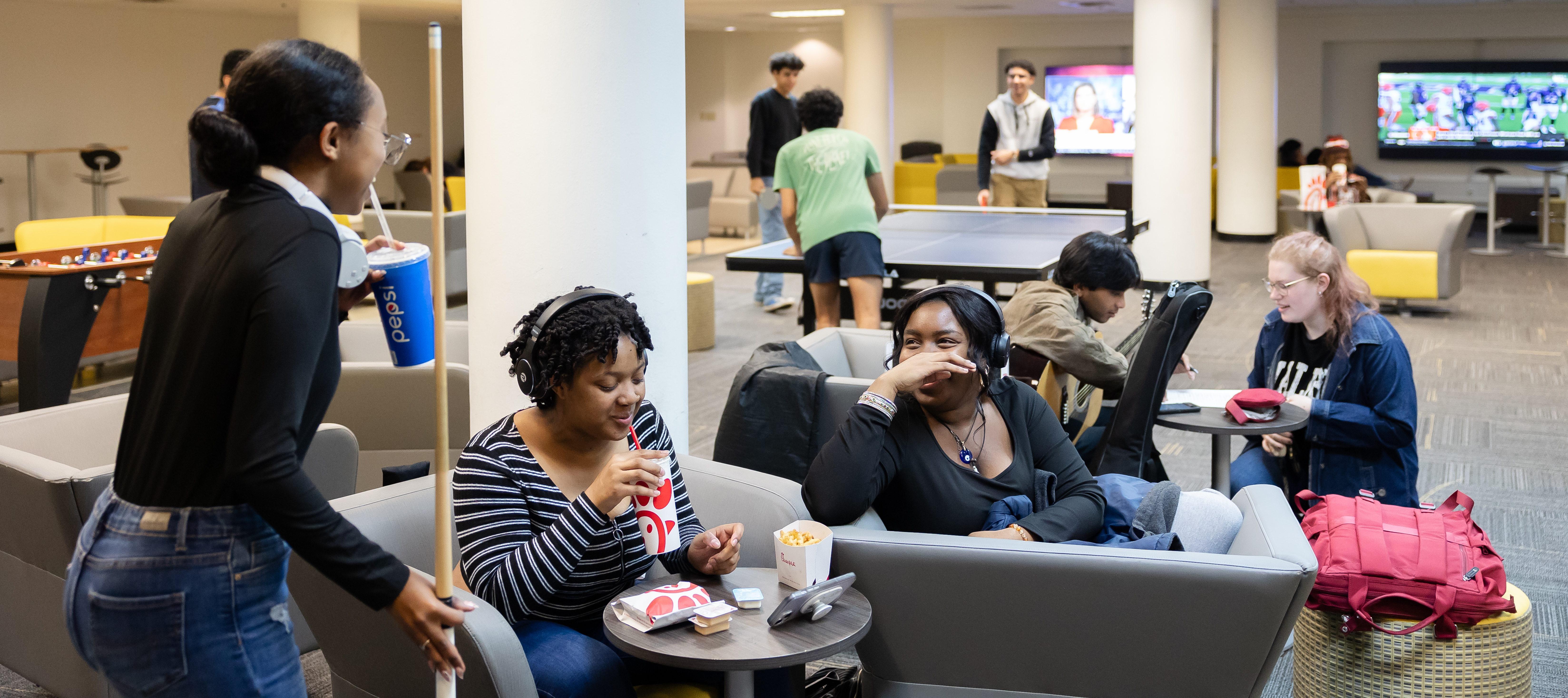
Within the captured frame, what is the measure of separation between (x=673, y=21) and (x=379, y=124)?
68.4 inches

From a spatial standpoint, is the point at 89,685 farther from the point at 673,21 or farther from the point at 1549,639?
the point at 1549,639

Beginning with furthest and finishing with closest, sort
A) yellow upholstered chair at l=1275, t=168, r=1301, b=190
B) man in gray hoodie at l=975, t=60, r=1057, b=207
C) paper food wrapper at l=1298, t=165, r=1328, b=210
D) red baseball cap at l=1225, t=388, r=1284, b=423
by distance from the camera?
yellow upholstered chair at l=1275, t=168, r=1301, b=190 → paper food wrapper at l=1298, t=165, r=1328, b=210 → man in gray hoodie at l=975, t=60, r=1057, b=207 → red baseball cap at l=1225, t=388, r=1284, b=423

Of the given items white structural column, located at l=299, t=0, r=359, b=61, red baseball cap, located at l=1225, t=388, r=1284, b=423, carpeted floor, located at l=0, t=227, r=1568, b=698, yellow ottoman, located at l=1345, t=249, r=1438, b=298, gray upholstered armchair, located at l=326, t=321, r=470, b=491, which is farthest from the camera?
white structural column, located at l=299, t=0, r=359, b=61

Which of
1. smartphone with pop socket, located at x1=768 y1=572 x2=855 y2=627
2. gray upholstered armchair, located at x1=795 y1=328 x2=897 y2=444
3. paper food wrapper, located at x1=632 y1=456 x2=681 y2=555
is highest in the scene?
gray upholstered armchair, located at x1=795 y1=328 x2=897 y2=444

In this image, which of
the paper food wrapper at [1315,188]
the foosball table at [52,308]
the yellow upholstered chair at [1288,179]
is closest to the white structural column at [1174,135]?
the paper food wrapper at [1315,188]

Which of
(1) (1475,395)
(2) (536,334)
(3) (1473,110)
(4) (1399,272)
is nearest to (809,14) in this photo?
(3) (1473,110)

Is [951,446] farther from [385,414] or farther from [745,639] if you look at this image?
[385,414]

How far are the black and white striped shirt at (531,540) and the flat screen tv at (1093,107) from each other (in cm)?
1674

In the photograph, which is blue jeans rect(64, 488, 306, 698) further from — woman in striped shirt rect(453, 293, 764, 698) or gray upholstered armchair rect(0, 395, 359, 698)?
gray upholstered armchair rect(0, 395, 359, 698)

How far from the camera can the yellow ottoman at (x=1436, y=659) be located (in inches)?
101

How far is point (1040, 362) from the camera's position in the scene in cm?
371

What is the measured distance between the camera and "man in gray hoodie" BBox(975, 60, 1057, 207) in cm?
857

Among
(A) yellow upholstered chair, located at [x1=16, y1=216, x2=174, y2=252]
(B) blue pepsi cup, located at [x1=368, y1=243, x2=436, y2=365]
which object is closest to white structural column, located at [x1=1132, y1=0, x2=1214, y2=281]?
(A) yellow upholstered chair, located at [x1=16, y1=216, x2=174, y2=252]

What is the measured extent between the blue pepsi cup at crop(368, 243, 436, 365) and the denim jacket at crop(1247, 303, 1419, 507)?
8.47ft
